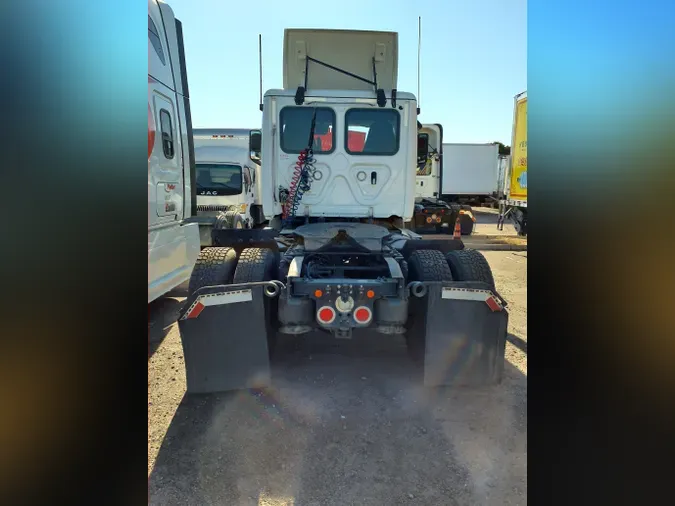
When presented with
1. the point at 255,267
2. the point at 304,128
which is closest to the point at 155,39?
the point at 304,128

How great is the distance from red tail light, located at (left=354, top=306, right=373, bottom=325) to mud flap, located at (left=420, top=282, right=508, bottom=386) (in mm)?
480

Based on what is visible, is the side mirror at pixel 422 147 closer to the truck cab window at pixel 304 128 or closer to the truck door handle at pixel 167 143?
the truck cab window at pixel 304 128

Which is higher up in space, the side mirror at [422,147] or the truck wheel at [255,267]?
the side mirror at [422,147]

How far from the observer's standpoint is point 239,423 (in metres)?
3.36

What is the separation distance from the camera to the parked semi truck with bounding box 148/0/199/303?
14.9ft

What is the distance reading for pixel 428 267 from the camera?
3.99 metres

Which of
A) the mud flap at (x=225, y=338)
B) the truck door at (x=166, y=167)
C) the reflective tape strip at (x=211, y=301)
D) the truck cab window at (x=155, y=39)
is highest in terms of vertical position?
the truck cab window at (x=155, y=39)

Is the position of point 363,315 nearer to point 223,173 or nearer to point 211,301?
point 211,301

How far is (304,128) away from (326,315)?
2.53 m

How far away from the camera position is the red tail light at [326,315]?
349 centimetres

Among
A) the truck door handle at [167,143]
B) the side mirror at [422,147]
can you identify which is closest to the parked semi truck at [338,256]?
the side mirror at [422,147]

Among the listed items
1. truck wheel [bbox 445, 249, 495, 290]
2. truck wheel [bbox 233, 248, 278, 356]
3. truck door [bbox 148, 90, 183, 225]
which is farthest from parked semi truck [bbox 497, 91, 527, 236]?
truck wheel [bbox 233, 248, 278, 356]

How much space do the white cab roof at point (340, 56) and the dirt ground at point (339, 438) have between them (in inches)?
136
